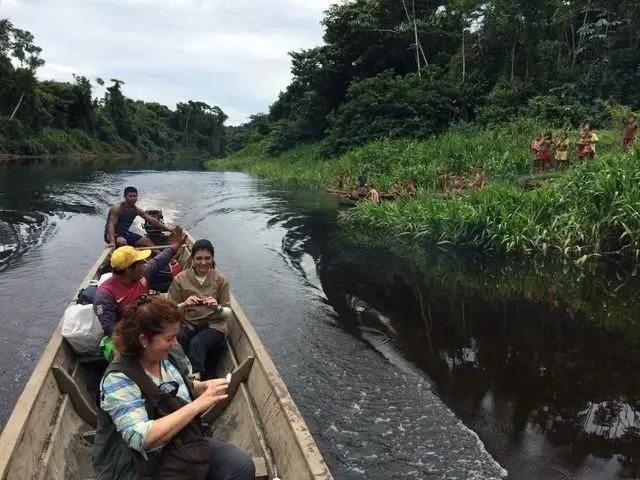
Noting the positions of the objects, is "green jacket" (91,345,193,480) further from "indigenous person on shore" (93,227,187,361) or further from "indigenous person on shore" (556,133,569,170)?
"indigenous person on shore" (556,133,569,170)

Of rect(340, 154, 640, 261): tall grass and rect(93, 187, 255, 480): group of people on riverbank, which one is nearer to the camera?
rect(93, 187, 255, 480): group of people on riverbank

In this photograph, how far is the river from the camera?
4715 mm

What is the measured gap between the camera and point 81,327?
4.70m

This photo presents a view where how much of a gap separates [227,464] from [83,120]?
70.6 metres

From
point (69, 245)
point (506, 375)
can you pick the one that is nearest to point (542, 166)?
point (506, 375)

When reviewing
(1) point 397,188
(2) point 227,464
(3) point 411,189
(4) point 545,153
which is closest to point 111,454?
(2) point 227,464

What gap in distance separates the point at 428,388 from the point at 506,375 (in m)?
0.97

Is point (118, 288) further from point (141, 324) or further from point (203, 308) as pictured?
point (141, 324)

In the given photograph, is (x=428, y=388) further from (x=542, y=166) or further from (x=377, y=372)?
(x=542, y=166)

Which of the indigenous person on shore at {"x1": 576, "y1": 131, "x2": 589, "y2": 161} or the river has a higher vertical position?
the indigenous person on shore at {"x1": 576, "y1": 131, "x2": 589, "y2": 161}

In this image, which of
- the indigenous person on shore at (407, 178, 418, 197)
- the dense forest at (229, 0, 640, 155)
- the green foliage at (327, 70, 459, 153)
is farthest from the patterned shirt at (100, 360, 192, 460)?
the green foliage at (327, 70, 459, 153)

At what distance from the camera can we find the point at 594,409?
5.34 m

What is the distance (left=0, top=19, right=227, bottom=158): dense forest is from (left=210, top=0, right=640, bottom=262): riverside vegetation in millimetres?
23255

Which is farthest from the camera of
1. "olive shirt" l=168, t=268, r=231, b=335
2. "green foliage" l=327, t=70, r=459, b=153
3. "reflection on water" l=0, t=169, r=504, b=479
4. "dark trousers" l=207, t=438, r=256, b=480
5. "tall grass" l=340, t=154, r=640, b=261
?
"green foliage" l=327, t=70, r=459, b=153
